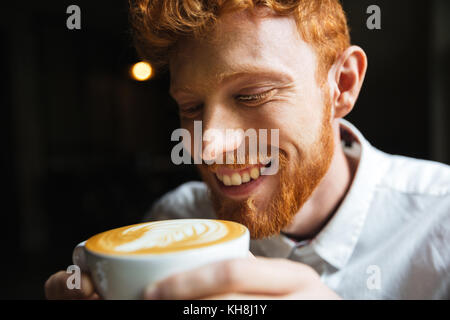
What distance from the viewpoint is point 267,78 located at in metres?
0.99

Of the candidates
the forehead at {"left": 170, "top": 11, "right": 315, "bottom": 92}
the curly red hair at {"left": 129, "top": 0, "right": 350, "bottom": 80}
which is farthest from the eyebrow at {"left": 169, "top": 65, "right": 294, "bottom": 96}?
the curly red hair at {"left": 129, "top": 0, "right": 350, "bottom": 80}

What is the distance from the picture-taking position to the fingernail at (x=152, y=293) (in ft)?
1.81

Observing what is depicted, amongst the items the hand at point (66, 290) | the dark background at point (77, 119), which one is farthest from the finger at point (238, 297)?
the dark background at point (77, 119)

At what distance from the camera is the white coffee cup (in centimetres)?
55

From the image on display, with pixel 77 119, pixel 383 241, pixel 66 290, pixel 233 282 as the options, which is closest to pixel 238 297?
pixel 233 282

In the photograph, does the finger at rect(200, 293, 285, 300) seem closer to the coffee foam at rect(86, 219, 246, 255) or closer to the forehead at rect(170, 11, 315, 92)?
the coffee foam at rect(86, 219, 246, 255)

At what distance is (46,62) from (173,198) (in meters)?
5.78

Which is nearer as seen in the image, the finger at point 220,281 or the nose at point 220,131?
the finger at point 220,281

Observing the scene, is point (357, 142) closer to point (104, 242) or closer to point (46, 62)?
point (104, 242)

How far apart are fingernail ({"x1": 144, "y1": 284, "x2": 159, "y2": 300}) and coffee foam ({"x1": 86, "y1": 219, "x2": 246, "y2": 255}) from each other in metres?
0.05

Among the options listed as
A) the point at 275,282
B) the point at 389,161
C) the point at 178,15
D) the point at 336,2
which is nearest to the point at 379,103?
the point at 389,161

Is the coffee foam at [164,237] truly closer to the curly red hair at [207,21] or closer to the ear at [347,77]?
the curly red hair at [207,21]

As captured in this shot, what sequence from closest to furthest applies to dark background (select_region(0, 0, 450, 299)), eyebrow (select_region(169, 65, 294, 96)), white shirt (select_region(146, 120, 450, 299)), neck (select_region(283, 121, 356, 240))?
eyebrow (select_region(169, 65, 294, 96))
white shirt (select_region(146, 120, 450, 299))
neck (select_region(283, 121, 356, 240))
dark background (select_region(0, 0, 450, 299))

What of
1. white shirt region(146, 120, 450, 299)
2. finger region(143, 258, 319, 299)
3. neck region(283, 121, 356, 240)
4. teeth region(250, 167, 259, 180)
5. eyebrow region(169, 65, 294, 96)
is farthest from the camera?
neck region(283, 121, 356, 240)
